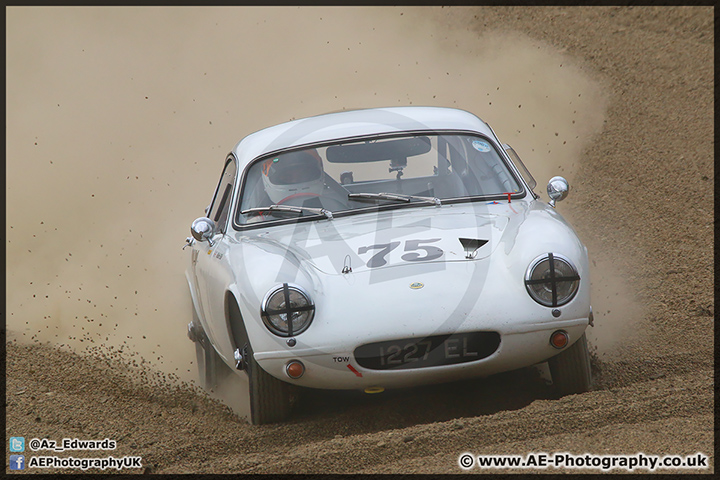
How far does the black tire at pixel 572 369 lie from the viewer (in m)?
4.25

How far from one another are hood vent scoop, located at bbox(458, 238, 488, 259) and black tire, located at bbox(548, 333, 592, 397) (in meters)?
0.70

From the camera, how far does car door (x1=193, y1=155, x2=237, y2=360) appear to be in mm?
4660

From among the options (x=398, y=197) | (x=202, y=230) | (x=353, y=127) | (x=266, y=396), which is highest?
(x=353, y=127)

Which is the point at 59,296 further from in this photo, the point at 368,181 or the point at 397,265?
the point at 397,265

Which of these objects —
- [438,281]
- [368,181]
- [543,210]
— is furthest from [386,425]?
[368,181]

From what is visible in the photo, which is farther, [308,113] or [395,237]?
[308,113]

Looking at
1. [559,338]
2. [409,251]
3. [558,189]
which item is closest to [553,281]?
[559,338]

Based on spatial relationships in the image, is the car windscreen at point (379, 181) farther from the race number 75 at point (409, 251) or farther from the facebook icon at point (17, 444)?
the facebook icon at point (17, 444)

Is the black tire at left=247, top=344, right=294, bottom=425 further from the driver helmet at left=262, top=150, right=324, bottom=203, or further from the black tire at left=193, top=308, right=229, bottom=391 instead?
the black tire at left=193, top=308, right=229, bottom=391

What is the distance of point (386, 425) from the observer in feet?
13.8

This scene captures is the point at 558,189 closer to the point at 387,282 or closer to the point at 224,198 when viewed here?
the point at 387,282

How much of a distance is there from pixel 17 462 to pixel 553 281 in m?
2.93

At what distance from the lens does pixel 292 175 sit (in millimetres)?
5406

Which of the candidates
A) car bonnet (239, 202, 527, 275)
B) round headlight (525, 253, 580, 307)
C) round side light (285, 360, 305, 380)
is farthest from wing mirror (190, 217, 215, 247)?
round headlight (525, 253, 580, 307)
